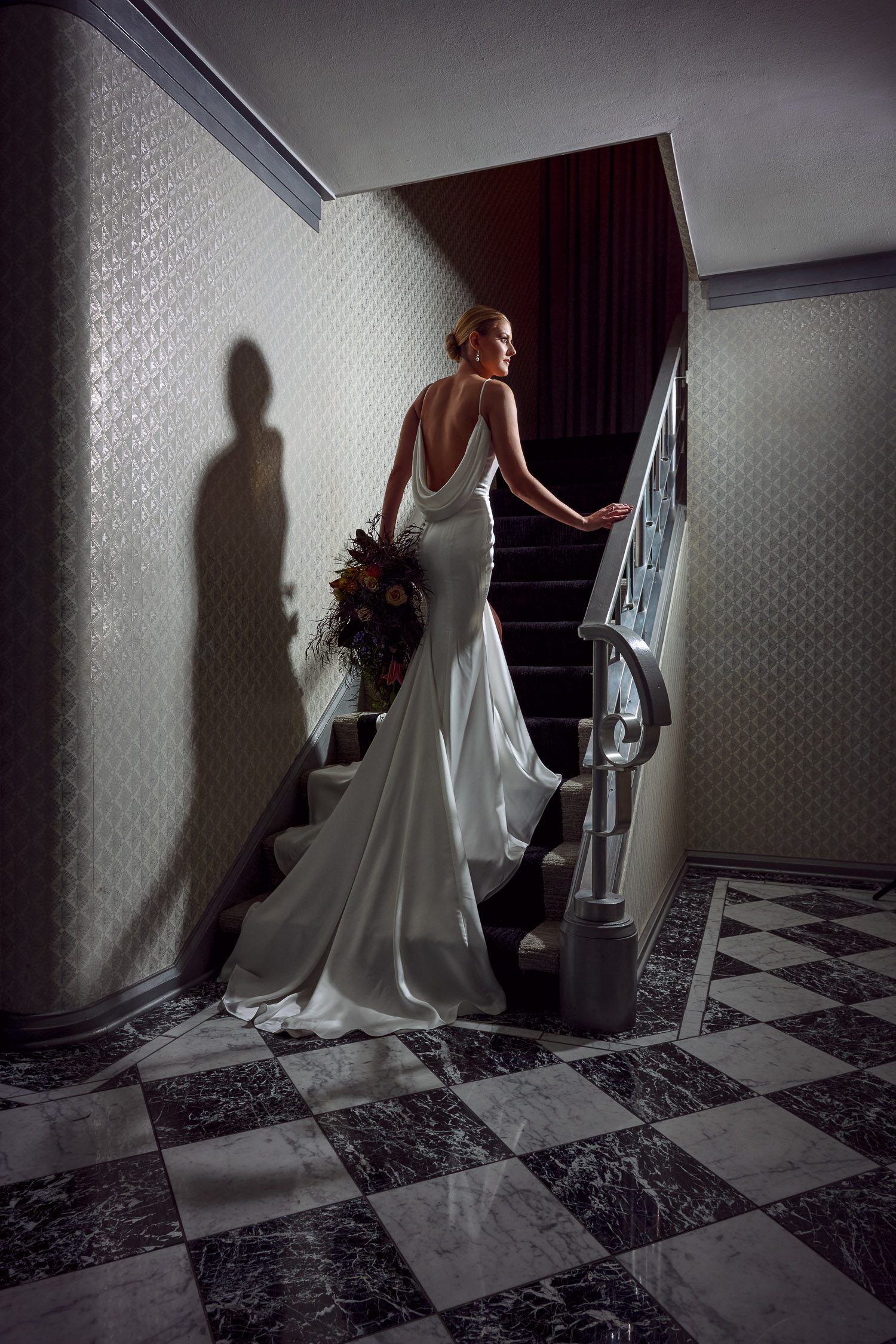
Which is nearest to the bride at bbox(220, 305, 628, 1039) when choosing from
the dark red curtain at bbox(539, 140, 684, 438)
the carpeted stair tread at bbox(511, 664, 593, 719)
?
the carpeted stair tread at bbox(511, 664, 593, 719)

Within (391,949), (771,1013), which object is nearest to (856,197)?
(771,1013)

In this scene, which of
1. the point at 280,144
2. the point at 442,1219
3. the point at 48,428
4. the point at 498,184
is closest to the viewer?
the point at 442,1219

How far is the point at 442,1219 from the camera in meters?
1.64

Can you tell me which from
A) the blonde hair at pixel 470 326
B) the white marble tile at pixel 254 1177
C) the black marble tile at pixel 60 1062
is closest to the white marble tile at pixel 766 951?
the white marble tile at pixel 254 1177

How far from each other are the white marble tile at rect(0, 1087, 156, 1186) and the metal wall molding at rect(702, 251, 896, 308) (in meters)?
4.48

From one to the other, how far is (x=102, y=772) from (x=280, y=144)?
92.3 inches

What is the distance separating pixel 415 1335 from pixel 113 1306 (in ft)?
1.57

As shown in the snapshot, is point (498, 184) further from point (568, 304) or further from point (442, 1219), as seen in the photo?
point (442, 1219)

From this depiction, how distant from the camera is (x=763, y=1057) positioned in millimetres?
2375

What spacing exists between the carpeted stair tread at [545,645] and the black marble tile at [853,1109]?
1967 millimetres

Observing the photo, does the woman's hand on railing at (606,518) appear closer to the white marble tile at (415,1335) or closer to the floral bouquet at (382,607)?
the floral bouquet at (382,607)

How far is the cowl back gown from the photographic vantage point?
266 centimetres

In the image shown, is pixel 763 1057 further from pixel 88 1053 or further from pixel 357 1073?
pixel 88 1053

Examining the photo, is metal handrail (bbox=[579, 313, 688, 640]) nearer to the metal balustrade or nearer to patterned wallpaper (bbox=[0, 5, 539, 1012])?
the metal balustrade
